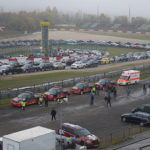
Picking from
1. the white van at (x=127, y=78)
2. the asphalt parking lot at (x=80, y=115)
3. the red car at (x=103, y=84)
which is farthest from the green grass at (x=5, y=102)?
the white van at (x=127, y=78)

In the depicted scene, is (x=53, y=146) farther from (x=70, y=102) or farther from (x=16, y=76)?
(x=16, y=76)

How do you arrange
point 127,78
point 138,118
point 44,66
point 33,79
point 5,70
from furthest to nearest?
point 44,66 → point 5,70 → point 33,79 → point 127,78 → point 138,118

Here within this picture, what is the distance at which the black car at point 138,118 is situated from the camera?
21.8 meters

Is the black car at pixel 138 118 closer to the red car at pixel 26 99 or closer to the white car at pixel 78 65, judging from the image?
the red car at pixel 26 99

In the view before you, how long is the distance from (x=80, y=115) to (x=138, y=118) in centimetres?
441

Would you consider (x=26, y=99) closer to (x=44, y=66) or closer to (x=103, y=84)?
(x=103, y=84)

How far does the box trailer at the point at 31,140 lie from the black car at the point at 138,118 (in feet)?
28.5

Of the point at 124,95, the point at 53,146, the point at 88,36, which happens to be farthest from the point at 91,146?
the point at 88,36

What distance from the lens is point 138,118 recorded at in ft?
72.9

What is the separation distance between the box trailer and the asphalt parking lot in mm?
5322

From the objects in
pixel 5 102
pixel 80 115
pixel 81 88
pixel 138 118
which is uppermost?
pixel 81 88

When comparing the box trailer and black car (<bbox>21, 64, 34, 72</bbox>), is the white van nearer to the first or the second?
black car (<bbox>21, 64, 34, 72</bbox>)

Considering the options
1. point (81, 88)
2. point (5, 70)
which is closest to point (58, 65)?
point (5, 70)

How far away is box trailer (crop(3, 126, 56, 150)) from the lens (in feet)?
45.1
